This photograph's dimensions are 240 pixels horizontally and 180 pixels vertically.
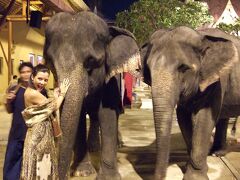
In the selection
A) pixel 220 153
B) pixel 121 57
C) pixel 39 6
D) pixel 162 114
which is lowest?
pixel 220 153

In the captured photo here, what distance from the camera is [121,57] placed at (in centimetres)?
491

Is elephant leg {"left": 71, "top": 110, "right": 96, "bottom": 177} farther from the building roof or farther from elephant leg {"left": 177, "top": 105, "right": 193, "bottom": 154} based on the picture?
the building roof

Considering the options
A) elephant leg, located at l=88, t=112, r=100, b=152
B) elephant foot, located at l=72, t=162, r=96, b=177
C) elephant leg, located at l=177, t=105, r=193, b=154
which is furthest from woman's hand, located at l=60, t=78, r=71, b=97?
elephant leg, located at l=88, t=112, r=100, b=152

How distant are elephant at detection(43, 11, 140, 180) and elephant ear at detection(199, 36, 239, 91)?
83 centimetres

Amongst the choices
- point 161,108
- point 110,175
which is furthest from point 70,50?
point 110,175

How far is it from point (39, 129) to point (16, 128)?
0.66 meters

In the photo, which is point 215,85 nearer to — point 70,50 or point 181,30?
point 181,30

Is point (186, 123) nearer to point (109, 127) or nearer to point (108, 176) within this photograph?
point (109, 127)

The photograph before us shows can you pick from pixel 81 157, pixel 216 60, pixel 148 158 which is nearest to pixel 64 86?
pixel 81 157

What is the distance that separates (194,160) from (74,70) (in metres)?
1.98

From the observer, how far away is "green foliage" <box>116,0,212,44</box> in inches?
530

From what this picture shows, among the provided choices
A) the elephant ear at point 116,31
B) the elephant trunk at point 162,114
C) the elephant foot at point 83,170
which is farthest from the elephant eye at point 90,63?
the elephant foot at point 83,170

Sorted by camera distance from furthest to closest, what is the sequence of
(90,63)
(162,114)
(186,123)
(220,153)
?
(220,153) < (186,123) < (90,63) < (162,114)

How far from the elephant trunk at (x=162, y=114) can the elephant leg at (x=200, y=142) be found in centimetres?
73
